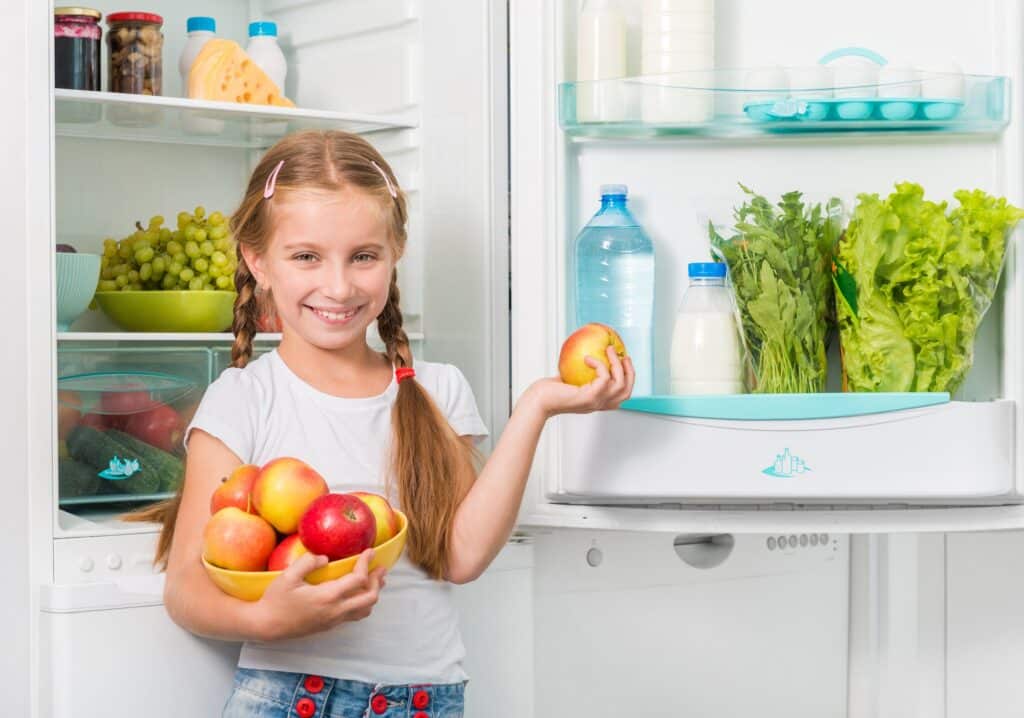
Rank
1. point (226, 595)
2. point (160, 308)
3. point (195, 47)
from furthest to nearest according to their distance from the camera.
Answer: point (195, 47) → point (160, 308) → point (226, 595)

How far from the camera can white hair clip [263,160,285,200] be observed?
4.94ft

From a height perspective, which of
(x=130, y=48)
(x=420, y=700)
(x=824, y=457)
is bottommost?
(x=420, y=700)

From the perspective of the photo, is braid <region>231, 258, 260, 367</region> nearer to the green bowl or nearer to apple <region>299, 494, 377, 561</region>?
the green bowl

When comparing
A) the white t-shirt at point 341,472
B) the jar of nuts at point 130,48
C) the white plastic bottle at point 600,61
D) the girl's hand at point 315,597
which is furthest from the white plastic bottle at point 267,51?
the girl's hand at point 315,597

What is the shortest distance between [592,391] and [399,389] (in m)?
0.24

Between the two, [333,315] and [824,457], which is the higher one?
[333,315]

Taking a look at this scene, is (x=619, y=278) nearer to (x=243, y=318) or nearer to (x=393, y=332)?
(x=393, y=332)

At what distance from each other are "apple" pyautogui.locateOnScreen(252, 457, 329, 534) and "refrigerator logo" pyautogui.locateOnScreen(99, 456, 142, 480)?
542 millimetres

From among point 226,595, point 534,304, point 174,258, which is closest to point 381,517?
point 226,595

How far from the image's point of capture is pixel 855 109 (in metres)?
1.69

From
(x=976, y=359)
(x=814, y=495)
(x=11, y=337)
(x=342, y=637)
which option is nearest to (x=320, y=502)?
(x=342, y=637)

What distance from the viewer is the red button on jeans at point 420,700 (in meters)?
1.51

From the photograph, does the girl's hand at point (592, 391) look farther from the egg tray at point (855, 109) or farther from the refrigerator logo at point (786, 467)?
the egg tray at point (855, 109)

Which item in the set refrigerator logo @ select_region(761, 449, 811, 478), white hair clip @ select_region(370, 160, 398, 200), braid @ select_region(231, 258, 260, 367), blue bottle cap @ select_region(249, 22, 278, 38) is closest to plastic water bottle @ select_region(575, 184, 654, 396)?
refrigerator logo @ select_region(761, 449, 811, 478)
